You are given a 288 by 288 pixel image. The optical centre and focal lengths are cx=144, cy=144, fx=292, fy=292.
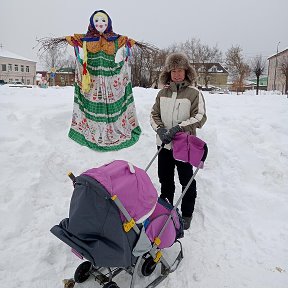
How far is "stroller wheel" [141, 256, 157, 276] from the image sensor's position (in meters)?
2.67

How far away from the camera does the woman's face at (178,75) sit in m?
3.34

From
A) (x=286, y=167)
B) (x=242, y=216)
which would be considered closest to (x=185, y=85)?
(x=242, y=216)

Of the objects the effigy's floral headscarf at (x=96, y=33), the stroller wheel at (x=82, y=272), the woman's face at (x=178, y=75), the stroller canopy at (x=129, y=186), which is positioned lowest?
the stroller wheel at (x=82, y=272)

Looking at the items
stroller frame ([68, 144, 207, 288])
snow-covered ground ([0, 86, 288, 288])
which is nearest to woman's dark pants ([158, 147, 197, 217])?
snow-covered ground ([0, 86, 288, 288])

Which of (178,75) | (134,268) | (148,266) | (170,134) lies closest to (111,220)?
(134,268)

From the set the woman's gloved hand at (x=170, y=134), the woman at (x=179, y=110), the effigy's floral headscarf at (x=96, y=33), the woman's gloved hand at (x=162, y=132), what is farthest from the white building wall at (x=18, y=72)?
the woman's gloved hand at (x=170, y=134)

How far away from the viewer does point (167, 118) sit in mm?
3488

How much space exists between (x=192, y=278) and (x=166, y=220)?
0.66 metres

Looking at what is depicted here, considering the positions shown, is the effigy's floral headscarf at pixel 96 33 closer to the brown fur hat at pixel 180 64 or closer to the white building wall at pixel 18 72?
the brown fur hat at pixel 180 64

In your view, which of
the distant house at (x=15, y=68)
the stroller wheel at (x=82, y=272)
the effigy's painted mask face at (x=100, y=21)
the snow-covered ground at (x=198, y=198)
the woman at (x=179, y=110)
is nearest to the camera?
the stroller wheel at (x=82, y=272)

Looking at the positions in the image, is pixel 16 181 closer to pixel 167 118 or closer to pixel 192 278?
pixel 167 118

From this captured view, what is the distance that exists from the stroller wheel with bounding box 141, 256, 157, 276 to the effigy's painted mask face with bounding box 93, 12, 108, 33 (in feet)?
14.0

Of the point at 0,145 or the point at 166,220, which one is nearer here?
the point at 166,220

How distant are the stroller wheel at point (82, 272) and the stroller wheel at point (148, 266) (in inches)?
19.9
